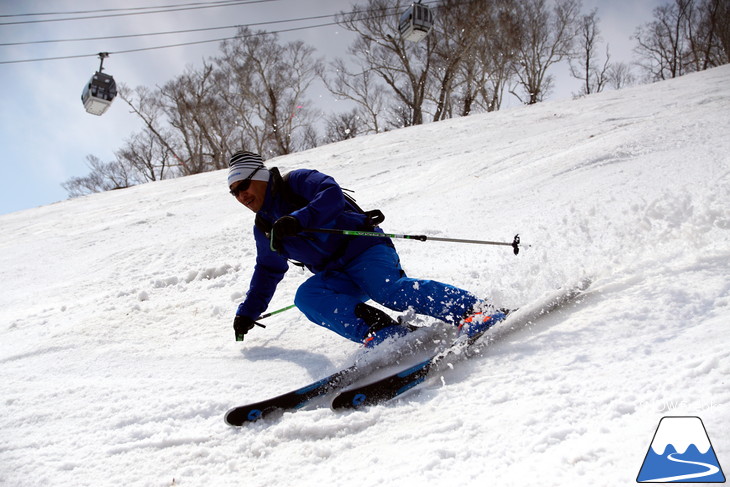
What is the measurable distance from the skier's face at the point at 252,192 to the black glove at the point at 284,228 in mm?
434

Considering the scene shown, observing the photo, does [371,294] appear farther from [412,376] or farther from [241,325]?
[241,325]

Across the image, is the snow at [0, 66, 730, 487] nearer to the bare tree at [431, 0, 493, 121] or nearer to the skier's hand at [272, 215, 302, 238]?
the skier's hand at [272, 215, 302, 238]

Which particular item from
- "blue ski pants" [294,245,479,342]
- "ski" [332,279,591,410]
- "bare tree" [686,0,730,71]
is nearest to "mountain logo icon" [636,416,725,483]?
"ski" [332,279,591,410]

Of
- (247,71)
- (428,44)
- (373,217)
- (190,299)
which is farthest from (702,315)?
(247,71)

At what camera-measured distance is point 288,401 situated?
188 cm

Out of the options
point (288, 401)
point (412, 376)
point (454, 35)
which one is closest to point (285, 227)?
point (288, 401)

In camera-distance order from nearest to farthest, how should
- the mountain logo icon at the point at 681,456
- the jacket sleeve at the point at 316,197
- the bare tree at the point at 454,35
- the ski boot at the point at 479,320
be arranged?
the mountain logo icon at the point at 681,456
the ski boot at the point at 479,320
the jacket sleeve at the point at 316,197
the bare tree at the point at 454,35

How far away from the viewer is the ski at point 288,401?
1789 mm

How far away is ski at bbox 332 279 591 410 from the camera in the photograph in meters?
1.78

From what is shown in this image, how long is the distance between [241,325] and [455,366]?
1.34 meters

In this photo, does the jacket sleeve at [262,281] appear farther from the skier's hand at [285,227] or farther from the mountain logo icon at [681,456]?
the mountain logo icon at [681,456]

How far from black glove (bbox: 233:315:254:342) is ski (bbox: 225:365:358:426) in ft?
2.76

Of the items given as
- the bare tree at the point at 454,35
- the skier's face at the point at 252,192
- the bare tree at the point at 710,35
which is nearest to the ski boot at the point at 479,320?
the skier's face at the point at 252,192

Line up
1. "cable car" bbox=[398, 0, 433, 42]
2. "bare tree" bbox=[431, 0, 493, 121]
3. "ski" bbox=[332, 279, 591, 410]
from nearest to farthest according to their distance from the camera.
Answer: "ski" bbox=[332, 279, 591, 410] → "cable car" bbox=[398, 0, 433, 42] → "bare tree" bbox=[431, 0, 493, 121]
